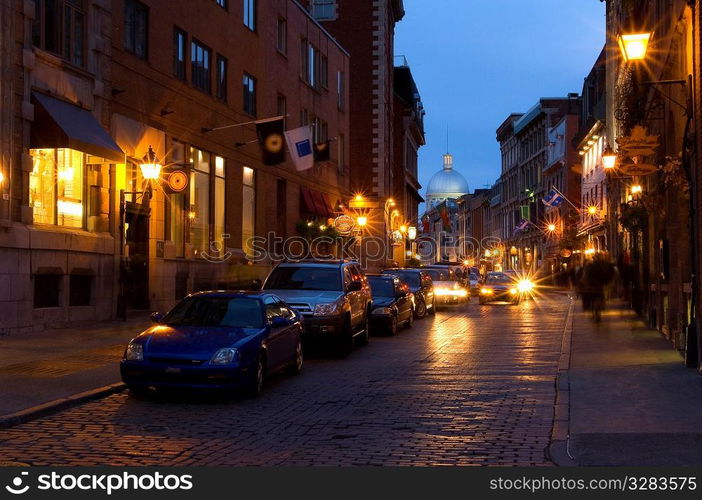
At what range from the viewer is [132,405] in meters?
11.9

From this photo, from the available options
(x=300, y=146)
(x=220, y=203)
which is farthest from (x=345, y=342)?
(x=300, y=146)

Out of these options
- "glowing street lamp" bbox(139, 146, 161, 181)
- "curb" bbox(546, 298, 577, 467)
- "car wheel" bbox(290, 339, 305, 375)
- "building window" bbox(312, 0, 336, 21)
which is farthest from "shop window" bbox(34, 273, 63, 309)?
"building window" bbox(312, 0, 336, 21)

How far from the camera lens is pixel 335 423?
34.7ft

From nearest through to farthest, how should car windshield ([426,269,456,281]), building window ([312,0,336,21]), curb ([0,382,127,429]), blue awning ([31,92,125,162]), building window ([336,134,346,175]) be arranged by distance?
curb ([0,382,127,429]) < blue awning ([31,92,125,162]) < car windshield ([426,269,456,281]) < building window ([336,134,346,175]) < building window ([312,0,336,21])

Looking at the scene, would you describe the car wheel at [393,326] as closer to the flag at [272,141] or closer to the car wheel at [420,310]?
the car wheel at [420,310]

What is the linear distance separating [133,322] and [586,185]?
1753 inches

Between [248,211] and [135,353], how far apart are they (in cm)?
2235

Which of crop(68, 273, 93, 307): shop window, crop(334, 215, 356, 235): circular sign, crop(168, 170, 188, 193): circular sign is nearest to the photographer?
crop(68, 273, 93, 307): shop window

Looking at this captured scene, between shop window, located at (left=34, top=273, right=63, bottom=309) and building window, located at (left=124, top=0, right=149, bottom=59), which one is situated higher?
building window, located at (left=124, top=0, right=149, bottom=59)

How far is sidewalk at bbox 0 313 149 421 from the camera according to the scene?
12.0 metres

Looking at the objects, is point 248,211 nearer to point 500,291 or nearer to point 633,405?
point 500,291

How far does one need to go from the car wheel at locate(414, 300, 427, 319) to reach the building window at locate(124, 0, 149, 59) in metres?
12.0

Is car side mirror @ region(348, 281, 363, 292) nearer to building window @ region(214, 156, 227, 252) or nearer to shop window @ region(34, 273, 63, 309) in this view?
shop window @ region(34, 273, 63, 309)

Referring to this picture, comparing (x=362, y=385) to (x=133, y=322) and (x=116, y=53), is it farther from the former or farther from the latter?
(x=116, y=53)
